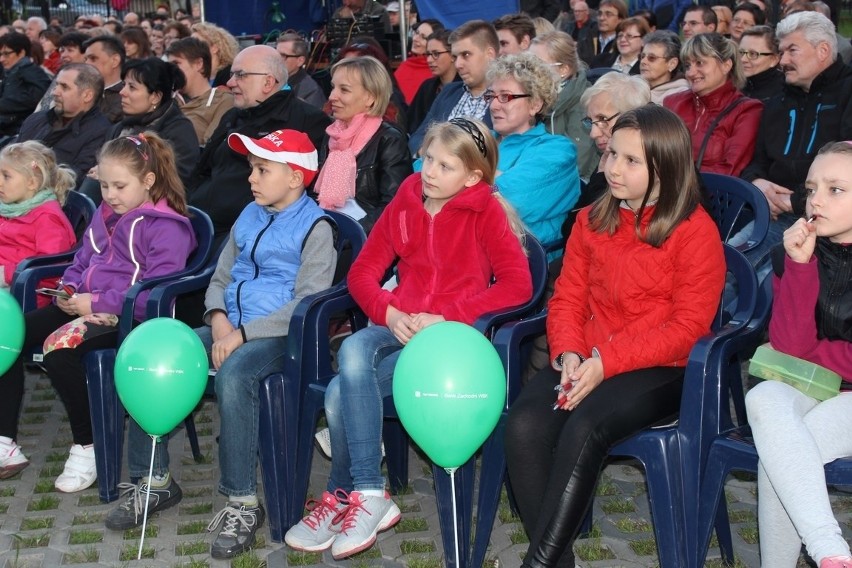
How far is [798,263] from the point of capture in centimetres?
309

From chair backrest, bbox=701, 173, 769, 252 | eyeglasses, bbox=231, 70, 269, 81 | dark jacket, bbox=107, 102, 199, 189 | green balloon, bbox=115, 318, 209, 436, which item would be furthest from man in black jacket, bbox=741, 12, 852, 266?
dark jacket, bbox=107, 102, 199, 189

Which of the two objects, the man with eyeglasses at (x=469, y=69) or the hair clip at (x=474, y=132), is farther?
the man with eyeglasses at (x=469, y=69)

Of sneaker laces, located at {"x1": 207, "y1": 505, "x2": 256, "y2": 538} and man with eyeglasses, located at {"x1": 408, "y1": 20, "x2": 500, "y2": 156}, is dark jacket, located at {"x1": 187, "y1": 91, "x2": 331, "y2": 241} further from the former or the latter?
sneaker laces, located at {"x1": 207, "y1": 505, "x2": 256, "y2": 538}

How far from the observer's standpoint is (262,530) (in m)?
3.84

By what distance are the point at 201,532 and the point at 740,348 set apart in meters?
2.00

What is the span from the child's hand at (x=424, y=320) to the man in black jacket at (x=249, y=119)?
5.54 feet

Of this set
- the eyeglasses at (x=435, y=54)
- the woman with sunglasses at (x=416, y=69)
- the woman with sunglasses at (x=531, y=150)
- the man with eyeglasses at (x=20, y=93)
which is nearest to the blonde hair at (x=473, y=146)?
the woman with sunglasses at (x=531, y=150)

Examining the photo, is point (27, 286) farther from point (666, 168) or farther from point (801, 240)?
point (801, 240)

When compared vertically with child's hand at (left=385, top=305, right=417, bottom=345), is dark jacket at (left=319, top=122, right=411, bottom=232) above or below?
above

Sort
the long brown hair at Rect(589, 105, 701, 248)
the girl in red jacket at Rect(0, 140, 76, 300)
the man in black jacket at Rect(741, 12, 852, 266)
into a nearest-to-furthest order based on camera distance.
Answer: the long brown hair at Rect(589, 105, 701, 248) → the man in black jacket at Rect(741, 12, 852, 266) → the girl in red jacket at Rect(0, 140, 76, 300)

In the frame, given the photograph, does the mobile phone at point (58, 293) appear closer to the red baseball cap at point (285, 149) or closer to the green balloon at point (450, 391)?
the red baseball cap at point (285, 149)

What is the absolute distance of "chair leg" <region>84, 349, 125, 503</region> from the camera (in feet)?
13.6

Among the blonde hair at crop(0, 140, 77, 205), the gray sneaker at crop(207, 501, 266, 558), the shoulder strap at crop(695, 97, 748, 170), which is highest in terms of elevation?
the shoulder strap at crop(695, 97, 748, 170)

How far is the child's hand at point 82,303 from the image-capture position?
433cm
